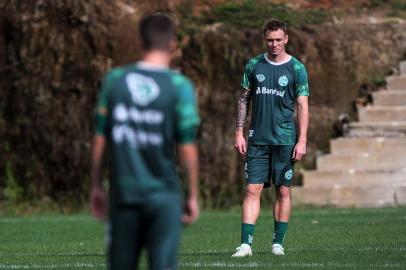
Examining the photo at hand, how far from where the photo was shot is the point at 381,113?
1068 inches

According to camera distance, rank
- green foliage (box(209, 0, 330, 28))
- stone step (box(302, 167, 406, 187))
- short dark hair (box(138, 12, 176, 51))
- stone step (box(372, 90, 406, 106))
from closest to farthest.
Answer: short dark hair (box(138, 12, 176, 51)), stone step (box(302, 167, 406, 187)), stone step (box(372, 90, 406, 106)), green foliage (box(209, 0, 330, 28))

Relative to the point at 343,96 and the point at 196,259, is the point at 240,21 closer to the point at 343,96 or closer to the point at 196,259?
the point at 343,96

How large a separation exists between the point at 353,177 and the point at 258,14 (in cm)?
542

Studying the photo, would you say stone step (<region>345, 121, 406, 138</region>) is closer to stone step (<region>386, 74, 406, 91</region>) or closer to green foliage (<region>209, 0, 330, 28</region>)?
stone step (<region>386, 74, 406, 91</region>)

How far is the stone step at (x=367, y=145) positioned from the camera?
26000 millimetres

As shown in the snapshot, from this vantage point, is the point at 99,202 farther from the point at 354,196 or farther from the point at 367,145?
the point at 367,145

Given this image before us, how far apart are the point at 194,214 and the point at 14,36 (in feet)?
69.3

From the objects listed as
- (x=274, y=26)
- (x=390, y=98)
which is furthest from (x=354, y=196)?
(x=274, y=26)

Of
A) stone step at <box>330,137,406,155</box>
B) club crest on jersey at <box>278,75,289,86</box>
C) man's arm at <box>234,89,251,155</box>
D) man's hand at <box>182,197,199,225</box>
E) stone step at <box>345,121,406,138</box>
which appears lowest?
stone step at <box>330,137,406,155</box>

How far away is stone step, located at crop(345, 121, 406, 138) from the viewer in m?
26.6

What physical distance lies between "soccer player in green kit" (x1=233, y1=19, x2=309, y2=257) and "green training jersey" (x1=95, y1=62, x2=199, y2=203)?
5684 mm

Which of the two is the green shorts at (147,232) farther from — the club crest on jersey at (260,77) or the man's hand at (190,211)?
the club crest on jersey at (260,77)

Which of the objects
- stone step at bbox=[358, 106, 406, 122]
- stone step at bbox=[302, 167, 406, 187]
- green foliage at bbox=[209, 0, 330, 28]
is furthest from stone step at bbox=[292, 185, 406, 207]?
green foliage at bbox=[209, 0, 330, 28]

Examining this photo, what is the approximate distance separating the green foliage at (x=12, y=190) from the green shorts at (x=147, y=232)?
1962 centimetres
